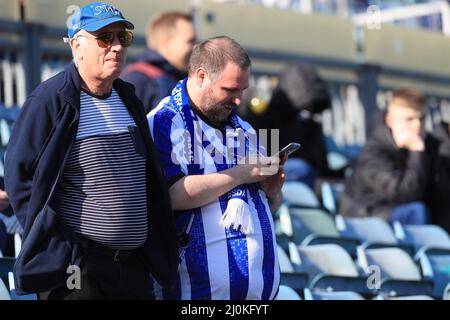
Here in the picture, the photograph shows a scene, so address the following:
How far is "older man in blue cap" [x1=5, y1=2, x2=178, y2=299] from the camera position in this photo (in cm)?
398

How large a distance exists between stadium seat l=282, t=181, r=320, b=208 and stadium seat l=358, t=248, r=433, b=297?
1015 millimetres

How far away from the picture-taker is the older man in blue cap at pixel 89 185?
3.98m

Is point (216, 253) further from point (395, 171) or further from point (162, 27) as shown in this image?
point (395, 171)

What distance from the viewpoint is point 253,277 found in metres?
4.36

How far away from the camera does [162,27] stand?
21.4 ft

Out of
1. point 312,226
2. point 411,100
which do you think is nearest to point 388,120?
point 411,100

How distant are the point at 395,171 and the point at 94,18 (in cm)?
424

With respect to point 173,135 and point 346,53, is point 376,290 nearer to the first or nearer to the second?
point 173,135

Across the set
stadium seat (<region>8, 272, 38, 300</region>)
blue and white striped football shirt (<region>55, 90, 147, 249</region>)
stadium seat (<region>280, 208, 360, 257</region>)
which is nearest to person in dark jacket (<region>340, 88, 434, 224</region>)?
stadium seat (<region>280, 208, 360, 257</region>)

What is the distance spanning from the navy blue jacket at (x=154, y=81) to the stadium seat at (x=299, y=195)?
1654 mm

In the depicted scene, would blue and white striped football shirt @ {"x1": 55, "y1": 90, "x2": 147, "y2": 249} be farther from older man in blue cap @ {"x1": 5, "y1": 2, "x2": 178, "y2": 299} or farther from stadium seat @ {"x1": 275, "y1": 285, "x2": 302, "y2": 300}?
stadium seat @ {"x1": 275, "y1": 285, "x2": 302, "y2": 300}
